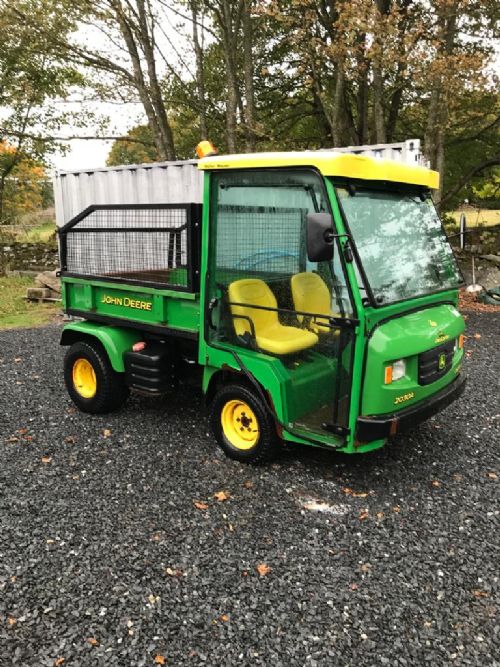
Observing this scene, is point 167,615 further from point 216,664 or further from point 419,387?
point 419,387

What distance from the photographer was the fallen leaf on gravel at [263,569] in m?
2.80

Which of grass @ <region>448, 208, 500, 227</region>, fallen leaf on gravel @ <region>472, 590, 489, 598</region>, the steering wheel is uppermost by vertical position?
grass @ <region>448, 208, 500, 227</region>

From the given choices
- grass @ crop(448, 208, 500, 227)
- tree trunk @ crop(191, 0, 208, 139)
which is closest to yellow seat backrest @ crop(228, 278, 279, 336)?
tree trunk @ crop(191, 0, 208, 139)

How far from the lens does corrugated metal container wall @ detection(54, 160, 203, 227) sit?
6930 millimetres

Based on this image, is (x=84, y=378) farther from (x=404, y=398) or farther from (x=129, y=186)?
(x=129, y=186)

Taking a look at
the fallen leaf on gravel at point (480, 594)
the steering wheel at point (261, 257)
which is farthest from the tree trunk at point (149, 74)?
the fallen leaf on gravel at point (480, 594)

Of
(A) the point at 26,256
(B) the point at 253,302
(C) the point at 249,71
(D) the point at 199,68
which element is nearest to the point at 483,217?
(C) the point at 249,71

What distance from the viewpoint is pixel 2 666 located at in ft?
7.30

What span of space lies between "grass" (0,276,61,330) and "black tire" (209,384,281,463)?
20.5 ft

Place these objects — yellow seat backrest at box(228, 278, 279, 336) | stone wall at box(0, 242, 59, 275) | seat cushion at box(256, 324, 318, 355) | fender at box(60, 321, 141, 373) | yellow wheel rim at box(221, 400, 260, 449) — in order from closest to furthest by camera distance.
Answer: seat cushion at box(256, 324, 318, 355)
yellow seat backrest at box(228, 278, 279, 336)
yellow wheel rim at box(221, 400, 260, 449)
fender at box(60, 321, 141, 373)
stone wall at box(0, 242, 59, 275)

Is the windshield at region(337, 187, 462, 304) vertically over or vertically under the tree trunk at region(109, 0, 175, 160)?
under

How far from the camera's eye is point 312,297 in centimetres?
346

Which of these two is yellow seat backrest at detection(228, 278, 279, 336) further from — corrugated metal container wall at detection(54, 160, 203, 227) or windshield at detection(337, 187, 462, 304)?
corrugated metal container wall at detection(54, 160, 203, 227)

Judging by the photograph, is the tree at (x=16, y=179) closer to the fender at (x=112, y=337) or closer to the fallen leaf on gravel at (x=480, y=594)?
the fender at (x=112, y=337)
